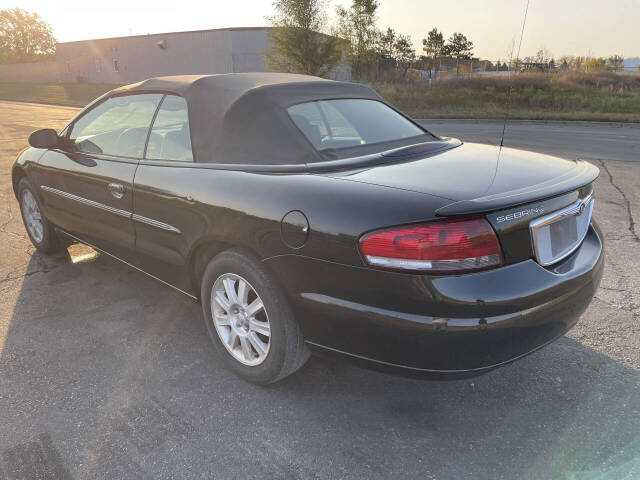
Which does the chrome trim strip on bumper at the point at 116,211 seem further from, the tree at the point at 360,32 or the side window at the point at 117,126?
the tree at the point at 360,32

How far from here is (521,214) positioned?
6.64 ft

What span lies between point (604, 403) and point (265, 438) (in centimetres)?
167

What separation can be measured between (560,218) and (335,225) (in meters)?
1.03

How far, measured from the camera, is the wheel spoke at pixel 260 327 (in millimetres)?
2478

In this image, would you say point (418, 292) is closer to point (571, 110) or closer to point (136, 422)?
point (136, 422)

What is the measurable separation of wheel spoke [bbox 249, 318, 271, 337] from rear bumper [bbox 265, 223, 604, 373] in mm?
281

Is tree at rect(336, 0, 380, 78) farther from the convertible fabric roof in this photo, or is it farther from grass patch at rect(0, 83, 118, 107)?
the convertible fabric roof

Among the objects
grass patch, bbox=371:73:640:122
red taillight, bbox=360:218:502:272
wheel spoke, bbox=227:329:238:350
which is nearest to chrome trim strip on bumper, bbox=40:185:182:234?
wheel spoke, bbox=227:329:238:350

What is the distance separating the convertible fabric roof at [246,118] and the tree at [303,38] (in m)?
25.1

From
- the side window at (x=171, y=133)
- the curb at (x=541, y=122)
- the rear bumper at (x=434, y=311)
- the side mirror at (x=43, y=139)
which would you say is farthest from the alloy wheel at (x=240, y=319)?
the curb at (x=541, y=122)

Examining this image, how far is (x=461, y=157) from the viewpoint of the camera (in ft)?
8.70

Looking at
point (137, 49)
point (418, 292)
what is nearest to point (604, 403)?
point (418, 292)

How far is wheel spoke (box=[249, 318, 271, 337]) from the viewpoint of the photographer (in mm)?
2478

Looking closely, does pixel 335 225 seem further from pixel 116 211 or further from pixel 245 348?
pixel 116 211
